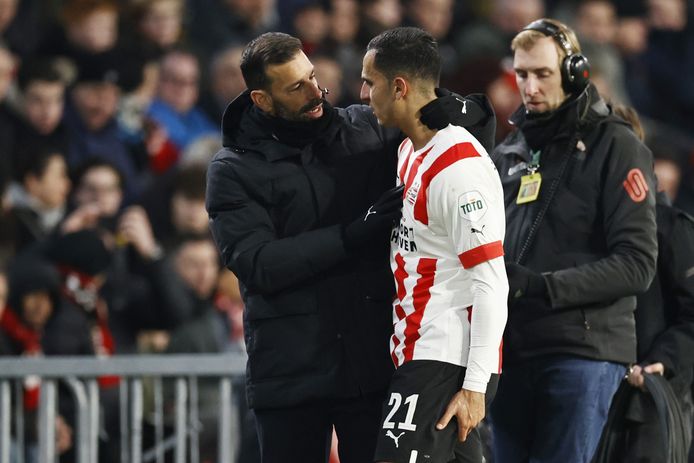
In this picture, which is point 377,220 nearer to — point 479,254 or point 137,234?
point 479,254

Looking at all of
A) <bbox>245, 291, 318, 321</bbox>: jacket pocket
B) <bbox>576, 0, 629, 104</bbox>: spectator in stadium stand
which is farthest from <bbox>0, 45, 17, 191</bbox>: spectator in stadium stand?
<bbox>576, 0, 629, 104</bbox>: spectator in stadium stand

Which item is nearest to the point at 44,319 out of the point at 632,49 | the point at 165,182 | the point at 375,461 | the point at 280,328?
the point at 165,182

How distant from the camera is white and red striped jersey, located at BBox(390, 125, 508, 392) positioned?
3.80 meters

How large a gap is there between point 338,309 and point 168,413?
222 cm

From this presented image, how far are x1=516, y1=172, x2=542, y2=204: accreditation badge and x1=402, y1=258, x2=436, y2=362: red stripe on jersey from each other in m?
0.89

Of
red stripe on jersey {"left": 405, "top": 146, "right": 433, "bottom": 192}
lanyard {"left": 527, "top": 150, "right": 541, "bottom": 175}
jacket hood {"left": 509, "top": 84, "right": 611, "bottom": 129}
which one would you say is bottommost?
lanyard {"left": 527, "top": 150, "right": 541, "bottom": 175}

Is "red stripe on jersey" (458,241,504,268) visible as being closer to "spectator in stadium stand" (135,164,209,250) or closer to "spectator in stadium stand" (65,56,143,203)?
"spectator in stadium stand" (135,164,209,250)

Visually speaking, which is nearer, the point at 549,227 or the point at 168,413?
the point at 549,227

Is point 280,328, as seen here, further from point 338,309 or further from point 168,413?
point 168,413

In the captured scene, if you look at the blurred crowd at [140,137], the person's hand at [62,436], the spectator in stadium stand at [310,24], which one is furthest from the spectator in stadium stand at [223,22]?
the person's hand at [62,436]

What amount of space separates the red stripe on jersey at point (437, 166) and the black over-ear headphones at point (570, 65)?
0.88 m

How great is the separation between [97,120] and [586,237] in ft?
14.2

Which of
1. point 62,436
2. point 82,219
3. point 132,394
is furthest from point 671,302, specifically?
point 82,219

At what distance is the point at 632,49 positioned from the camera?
38.1 feet
